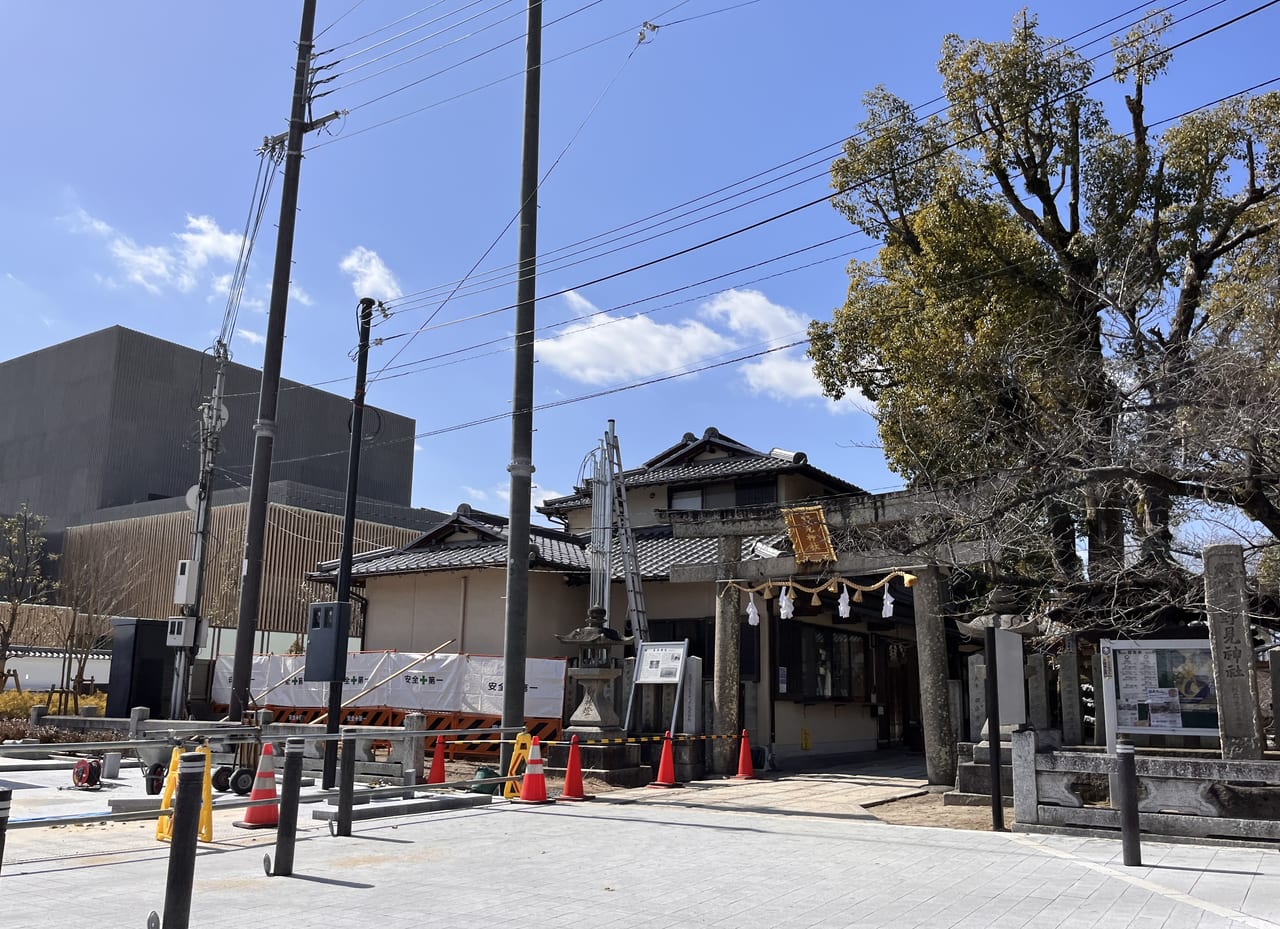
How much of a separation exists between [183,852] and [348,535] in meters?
9.23

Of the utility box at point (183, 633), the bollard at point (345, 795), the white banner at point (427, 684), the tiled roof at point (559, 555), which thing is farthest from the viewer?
the tiled roof at point (559, 555)

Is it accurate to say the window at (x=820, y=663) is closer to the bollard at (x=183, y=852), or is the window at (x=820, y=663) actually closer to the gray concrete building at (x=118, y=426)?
the bollard at (x=183, y=852)

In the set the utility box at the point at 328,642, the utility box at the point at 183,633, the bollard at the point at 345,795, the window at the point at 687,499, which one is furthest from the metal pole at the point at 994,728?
the window at the point at 687,499

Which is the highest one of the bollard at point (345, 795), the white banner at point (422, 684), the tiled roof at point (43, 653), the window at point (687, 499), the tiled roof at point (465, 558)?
the window at point (687, 499)

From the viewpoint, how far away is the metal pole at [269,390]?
54.2 feet

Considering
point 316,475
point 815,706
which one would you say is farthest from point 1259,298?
point 316,475

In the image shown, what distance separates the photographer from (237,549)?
163ft

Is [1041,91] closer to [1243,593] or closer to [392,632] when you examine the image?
[1243,593]

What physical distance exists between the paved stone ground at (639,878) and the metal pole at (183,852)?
973 mm

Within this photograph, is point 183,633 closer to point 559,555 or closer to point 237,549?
point 559,555

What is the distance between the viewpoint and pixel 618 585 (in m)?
24.1

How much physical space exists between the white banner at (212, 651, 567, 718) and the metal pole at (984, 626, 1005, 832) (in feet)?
32.2

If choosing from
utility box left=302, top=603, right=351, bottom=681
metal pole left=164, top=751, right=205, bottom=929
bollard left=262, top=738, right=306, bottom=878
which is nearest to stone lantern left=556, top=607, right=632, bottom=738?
utility box left=302, top=603, right=351, bottom=681

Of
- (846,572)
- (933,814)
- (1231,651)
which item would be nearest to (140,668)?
(846,572)
